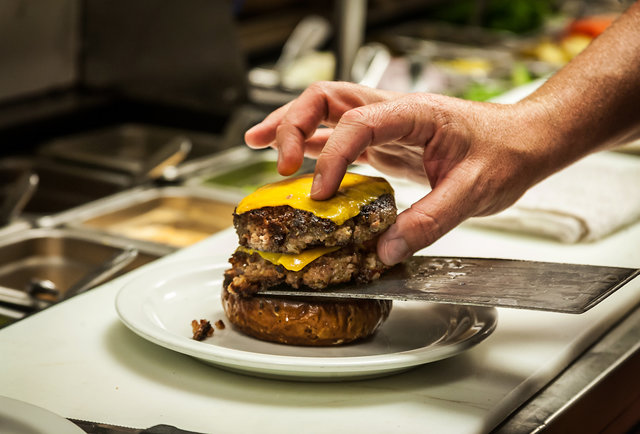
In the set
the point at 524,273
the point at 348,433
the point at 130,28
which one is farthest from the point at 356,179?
the point at 130,28

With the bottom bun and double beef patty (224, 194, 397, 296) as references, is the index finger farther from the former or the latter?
the bottom bun

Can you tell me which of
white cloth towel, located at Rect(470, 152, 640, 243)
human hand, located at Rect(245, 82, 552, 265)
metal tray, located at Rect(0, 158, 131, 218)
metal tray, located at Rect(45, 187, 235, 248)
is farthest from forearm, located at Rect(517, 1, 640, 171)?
metal tray, located at Rect(0, 158, 131, 218)

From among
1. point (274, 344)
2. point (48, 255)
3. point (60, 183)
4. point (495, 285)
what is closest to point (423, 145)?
point (495, 285)

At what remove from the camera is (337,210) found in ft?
4.09

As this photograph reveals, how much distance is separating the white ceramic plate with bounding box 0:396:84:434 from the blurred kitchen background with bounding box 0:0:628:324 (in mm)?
674

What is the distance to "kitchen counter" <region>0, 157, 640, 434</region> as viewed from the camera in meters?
1.13

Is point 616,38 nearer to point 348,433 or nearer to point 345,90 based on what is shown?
point 345,90

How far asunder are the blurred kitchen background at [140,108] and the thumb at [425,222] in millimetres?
698

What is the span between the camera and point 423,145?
1.42 meters

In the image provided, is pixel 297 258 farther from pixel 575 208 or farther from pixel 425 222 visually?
pixel 575 208

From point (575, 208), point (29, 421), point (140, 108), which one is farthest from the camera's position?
point (140, 108)

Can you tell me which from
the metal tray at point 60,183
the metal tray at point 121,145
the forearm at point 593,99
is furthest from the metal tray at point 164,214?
the forearm at point 593,99

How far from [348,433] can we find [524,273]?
0.39m

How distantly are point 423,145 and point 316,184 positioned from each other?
10.1 inches
